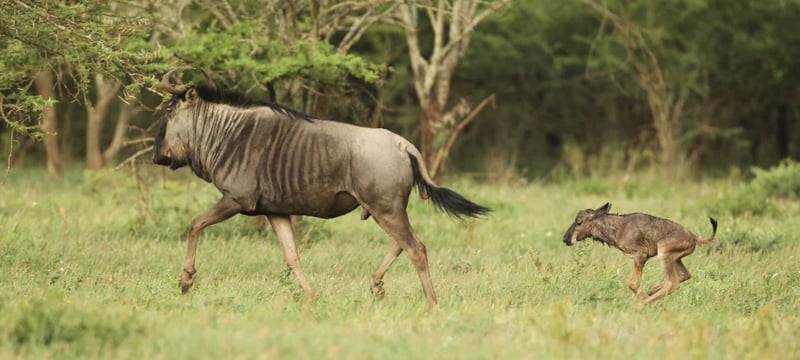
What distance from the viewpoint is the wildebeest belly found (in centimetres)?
916

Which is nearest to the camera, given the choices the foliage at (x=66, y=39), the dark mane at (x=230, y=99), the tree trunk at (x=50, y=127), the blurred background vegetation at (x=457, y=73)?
the foliage at (x=66, y=39)

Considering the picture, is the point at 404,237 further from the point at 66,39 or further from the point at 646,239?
the point at 66,39

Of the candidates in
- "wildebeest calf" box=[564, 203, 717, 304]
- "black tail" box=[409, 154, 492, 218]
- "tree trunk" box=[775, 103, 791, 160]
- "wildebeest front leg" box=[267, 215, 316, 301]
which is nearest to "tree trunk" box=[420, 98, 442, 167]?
"wildebeest front leg" box=[267, 215, 316, 301]

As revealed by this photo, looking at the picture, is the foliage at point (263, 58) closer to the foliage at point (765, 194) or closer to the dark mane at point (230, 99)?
the dark mane at point (230, 99)

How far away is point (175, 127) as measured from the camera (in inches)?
383

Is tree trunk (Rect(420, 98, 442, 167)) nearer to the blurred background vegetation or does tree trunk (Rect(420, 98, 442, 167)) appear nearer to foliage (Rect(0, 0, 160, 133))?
the blurred background vegetation

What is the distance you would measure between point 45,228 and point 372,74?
4.05 meters

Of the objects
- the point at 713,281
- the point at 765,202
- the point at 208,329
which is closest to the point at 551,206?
the point at 765,202

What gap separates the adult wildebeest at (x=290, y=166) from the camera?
29.2 ft

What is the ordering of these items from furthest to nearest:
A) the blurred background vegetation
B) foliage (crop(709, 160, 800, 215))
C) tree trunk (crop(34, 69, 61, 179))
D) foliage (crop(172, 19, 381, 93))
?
tree trunk (crop(34, 69, 61, 179))
foliage (crop(709, 160, 800, 215))
foliage (crop(172, 19, 381, 93))
the blurred background vegetation

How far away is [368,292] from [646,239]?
2218 millimetres

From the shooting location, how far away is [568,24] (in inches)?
1128

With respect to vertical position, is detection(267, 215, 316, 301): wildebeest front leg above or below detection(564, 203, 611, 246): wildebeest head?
below

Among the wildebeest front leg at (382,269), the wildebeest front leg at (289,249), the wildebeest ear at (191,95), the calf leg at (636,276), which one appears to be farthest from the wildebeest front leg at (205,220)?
the calf leg at (636,276)
